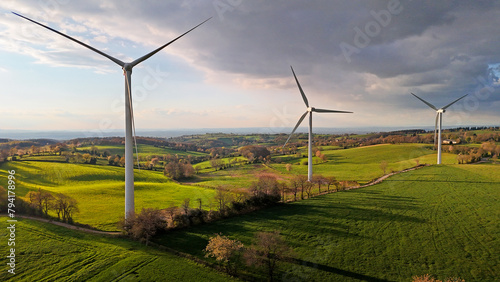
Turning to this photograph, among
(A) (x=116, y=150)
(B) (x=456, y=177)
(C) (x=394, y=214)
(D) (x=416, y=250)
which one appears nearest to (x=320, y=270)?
(D) (x=416, y=250)

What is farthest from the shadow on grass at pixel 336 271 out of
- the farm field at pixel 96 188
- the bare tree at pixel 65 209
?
the bare tree at pixel 65 209

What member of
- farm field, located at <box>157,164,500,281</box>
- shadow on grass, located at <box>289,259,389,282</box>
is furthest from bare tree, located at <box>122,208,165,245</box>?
shadow on grass, located at <box>289,259,389,282</box>

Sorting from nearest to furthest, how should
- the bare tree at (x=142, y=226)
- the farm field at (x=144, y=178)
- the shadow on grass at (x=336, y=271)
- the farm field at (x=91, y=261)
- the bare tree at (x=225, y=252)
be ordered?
the farm field at (x=91, y=261) < the shadow on grass at (x=336, y=271) < the bare tree at (x=225, y=252) < the bare tree at (x=142, y=226) < the farm field at (x=144, y=178)

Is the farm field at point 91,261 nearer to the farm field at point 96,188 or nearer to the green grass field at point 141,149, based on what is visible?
the farm field at point 96,188

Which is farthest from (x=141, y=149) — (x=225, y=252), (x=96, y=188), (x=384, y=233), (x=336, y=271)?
(x=336, y=271)

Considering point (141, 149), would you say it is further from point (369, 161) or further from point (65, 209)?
point (369, 161)

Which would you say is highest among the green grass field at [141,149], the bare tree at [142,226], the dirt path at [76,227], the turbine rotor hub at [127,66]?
the turbine rotor hub at [127,66]

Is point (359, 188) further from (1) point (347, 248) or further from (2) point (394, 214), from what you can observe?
(1) point (347, 248)
